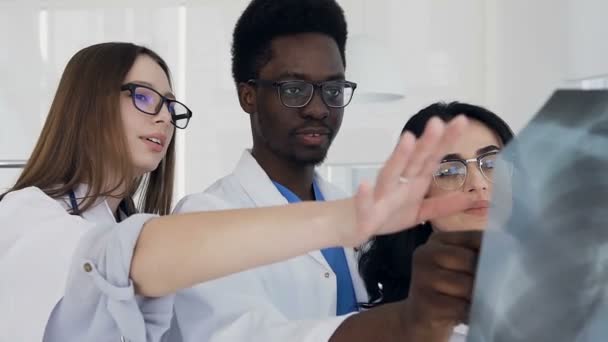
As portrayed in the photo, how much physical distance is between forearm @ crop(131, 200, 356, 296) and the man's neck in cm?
55

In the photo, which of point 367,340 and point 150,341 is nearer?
point 367,340

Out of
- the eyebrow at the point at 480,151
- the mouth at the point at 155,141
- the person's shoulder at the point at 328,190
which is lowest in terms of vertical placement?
the person's shoulder at the point at 328,190

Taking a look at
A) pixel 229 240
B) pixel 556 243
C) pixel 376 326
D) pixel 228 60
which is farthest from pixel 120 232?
pixel 228 60

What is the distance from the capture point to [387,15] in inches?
121

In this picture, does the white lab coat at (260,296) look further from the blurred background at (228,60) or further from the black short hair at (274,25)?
the blurred background at (228,60)

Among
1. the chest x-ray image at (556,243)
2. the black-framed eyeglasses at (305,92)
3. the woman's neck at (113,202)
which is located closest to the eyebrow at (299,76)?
the black-framed eyeglasses at (305,92)

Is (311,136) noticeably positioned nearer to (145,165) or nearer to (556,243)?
(145,165)

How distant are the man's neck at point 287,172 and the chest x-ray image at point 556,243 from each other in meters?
0.73

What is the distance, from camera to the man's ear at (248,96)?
115 cm

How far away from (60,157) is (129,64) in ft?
0.63

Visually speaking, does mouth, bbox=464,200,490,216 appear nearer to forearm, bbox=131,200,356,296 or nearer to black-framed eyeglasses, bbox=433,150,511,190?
black-framed eyeglasses, bbox=433,150,511,190

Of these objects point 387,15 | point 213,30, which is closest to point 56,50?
point 213,30

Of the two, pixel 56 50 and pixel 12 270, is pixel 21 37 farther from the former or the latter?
pixel 12 270

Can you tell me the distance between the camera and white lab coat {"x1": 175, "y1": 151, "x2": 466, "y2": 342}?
2.34 feet
